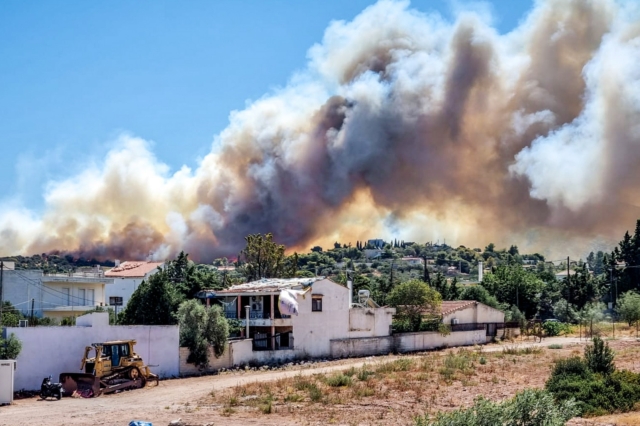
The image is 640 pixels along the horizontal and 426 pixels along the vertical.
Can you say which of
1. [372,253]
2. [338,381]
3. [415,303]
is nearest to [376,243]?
[372,253]

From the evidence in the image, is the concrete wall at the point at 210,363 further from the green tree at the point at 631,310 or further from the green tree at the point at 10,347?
the green tree at the point at 631,310

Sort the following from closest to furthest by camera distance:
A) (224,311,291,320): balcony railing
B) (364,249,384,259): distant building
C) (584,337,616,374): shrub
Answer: (584,337,616,374): shrub
(224,311,291,320): balcony railing
(364,249,384,259): distant building

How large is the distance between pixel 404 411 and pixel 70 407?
43.1 feet

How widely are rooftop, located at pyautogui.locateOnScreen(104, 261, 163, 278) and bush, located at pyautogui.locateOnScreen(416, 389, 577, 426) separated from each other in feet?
201

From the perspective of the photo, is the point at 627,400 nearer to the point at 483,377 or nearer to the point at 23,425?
the point at 483,377

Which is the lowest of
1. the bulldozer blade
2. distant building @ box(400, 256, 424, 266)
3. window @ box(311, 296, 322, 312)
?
the bulldozer blade

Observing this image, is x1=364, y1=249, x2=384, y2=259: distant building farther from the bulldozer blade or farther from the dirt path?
the bulldozer blade

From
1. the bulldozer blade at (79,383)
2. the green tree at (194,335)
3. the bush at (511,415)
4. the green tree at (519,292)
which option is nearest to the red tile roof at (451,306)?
the green tree at (519,292)

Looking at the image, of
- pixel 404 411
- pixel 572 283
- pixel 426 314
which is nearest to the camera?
pixel 404 411

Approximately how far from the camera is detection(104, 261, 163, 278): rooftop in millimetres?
76688

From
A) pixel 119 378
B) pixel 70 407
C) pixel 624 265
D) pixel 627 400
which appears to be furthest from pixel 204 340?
pixel 624 265

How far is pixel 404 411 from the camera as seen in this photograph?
28141 millimetres

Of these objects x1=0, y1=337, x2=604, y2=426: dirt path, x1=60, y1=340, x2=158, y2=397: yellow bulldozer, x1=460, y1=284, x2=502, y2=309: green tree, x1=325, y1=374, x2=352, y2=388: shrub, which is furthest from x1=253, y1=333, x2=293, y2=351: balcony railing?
x1=460, y1=284, x2=502, y2=309: green tree

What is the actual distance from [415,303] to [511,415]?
137ft
